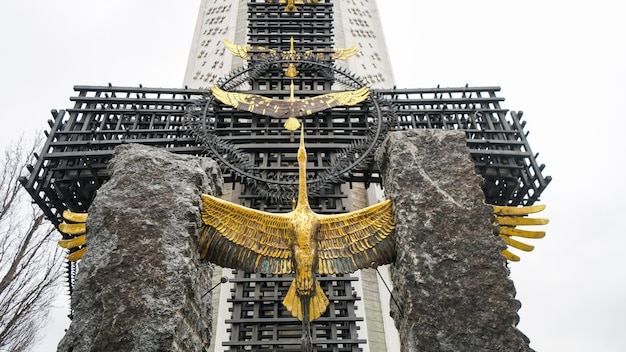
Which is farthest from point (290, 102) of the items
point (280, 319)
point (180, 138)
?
point (280, 319)

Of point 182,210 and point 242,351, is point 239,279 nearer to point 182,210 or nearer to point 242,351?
point 242,351

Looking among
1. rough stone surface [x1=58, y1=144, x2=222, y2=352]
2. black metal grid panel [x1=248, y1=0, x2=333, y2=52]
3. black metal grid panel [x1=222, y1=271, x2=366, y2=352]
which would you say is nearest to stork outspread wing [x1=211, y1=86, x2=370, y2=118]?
black metal grid panel [x1=248, y1=0, x2=333, y2=52]

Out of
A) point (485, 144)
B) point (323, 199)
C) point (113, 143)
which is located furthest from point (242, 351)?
point (485, 144)

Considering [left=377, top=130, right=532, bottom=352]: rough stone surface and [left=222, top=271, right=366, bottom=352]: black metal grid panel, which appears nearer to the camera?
[left=377, top=130, right=532, bottom=352]: rough stone surface

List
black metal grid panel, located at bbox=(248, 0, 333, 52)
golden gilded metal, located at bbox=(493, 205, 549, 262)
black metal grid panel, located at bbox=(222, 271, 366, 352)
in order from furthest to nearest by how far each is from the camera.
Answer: black metal grid panel, located at bbox=(248, 0, 333, 52) < black metal grid panel, located at bbox=(222, 271, 366, 352) < golden gilded metal, located at bbox=(493, 205, 549, 262)

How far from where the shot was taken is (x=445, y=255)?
190 inches

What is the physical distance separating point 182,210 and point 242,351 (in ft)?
9.91

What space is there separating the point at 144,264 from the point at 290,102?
429 cm

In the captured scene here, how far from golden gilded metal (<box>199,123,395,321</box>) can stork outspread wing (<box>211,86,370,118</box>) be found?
9.62 feet

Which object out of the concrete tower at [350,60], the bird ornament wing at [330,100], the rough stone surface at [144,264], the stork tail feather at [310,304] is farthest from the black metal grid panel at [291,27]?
the stork tail feather at [310,304]

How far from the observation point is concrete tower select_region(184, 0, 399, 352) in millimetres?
8773

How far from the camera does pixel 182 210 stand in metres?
4.93

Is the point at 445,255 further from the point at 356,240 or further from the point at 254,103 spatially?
the point at 254,103

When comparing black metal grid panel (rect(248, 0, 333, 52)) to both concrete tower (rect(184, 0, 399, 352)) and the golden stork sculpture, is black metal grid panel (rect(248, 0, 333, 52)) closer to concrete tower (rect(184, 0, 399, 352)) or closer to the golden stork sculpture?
concrete tower (rect(184, 0, 399, 352))
